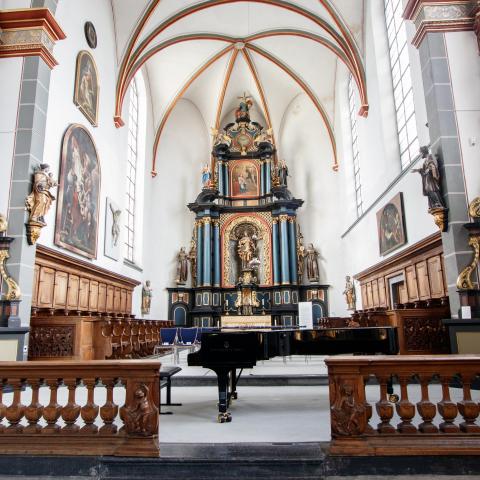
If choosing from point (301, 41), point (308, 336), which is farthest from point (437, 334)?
point (301, 41)

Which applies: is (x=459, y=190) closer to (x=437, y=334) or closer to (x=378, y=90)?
(x=437, y=334)

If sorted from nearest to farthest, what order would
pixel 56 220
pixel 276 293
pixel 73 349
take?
1. pixel 73 349
2. pixel 56 220
3. pixel 276 293

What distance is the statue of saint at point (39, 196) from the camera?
7.63 m

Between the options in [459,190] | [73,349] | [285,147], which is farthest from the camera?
[285,147]

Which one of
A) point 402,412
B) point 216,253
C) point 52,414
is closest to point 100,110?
point 216,253

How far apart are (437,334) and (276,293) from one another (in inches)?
412

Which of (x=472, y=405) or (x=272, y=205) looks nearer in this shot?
(x=472, y=405)

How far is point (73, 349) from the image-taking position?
25.6ft

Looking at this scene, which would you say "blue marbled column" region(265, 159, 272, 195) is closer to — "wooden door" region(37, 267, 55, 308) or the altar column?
the altar column

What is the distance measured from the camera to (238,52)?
1775 cm

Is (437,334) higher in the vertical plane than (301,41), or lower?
lower

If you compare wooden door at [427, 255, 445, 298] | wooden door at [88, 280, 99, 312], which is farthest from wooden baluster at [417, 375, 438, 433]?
wooden door at [88, 280, 99, 312]

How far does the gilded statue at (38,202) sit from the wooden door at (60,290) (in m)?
2.42

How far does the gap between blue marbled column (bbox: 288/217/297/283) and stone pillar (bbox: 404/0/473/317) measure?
1077 cm
